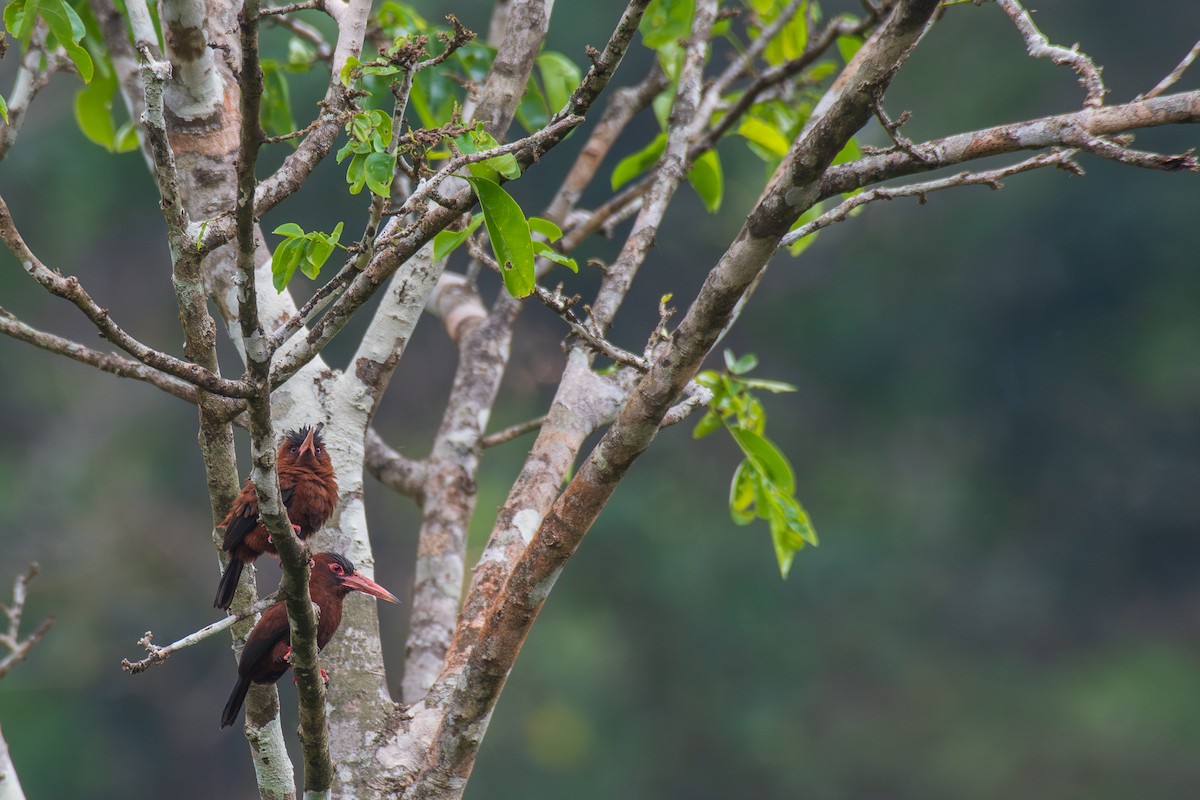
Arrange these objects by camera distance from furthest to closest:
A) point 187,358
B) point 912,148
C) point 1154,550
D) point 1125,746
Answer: point 1154,550 → point 1125,746 → point 187,358 → point 912,148

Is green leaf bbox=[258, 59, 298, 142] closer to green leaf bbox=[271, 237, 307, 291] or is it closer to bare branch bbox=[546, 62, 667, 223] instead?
bare branch bbox=[546, 62, 667, 223]

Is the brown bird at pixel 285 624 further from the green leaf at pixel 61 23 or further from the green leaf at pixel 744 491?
the green leaf at pixel 61 23

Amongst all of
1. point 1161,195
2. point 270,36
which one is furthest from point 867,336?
point 270,36

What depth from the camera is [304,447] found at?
2.81m

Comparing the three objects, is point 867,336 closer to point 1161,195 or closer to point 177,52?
point 1161,195

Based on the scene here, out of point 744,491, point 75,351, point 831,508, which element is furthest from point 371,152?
point 831,508

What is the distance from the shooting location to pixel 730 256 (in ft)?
6.77

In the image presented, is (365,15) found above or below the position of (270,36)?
below

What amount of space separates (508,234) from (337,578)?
1067 mm

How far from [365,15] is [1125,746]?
45.5ft

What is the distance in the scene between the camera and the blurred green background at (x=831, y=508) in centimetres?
1424

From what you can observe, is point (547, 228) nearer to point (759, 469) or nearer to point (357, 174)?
point (357, 174)

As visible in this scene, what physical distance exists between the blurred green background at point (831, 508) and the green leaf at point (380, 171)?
12.0 m

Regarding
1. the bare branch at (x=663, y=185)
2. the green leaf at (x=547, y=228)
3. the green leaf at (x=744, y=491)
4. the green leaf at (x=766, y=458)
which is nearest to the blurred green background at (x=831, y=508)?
the bare branch at (x=663, y=185)
